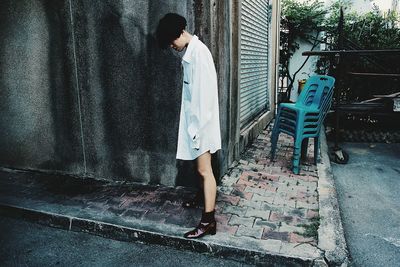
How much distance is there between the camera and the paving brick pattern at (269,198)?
3.50 m

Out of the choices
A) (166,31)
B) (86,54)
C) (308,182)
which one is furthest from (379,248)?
(86,54)

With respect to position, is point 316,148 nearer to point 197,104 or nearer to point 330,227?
point 330,227

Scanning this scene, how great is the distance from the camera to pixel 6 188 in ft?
15.7

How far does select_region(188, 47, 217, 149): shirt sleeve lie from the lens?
10.3ft

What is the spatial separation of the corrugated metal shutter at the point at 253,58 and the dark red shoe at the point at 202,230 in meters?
3.34

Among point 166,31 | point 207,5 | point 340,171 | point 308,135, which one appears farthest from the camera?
point 340,171

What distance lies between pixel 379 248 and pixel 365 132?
5.13 metres

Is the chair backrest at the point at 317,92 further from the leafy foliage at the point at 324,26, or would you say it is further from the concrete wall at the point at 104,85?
the leafy foliage at the point at 324,26

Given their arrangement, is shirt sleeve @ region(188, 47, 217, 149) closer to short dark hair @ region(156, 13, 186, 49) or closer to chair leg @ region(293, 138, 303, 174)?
short dark hair @ region(156, 13, 186, 49)

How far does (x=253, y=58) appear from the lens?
7.17 metres

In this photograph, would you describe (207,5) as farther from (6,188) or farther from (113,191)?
(6,188)

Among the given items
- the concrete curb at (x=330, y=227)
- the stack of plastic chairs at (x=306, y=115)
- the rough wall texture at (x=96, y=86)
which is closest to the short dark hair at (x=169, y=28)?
the rough wall texture at (x=96, y=86)

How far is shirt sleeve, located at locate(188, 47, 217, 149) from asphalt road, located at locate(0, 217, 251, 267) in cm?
112

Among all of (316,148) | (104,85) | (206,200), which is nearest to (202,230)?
(206,200)
